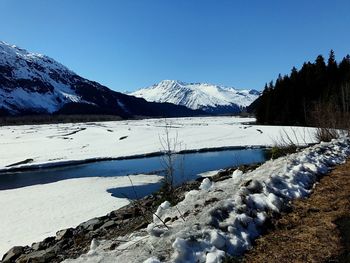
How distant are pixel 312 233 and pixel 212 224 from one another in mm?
1378

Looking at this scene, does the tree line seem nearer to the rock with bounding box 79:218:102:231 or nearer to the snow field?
the snow field

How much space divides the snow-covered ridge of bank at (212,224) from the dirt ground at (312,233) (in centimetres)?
21

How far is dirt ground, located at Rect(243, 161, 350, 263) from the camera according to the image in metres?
4.96

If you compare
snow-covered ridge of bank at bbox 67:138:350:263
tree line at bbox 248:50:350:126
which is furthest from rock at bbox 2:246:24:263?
tree line at bbox 248:50:350:126

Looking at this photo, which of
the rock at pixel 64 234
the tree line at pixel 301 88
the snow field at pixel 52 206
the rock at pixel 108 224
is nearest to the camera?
the rock at pixel 108 224

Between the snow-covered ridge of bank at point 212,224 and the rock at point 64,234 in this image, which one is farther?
the rock at point 64,234

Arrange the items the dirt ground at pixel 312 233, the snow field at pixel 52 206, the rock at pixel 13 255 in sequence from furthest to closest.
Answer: the snow field at pixel 52 206 → the rock at pixel 13 255 → the dirt ground at pixel 312 233

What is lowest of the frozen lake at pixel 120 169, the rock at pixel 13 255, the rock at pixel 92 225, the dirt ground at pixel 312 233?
the frozen lake at pixel 120 169

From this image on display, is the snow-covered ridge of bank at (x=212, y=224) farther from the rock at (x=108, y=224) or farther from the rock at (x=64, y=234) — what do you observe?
the rock at (x=64, y=234)

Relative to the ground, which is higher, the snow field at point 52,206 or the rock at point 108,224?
the rock at point 108,224

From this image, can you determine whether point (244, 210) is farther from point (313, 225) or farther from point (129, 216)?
point (129, 216)

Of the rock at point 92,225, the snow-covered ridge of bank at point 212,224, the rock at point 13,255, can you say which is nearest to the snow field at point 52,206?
the rock at point 13,255

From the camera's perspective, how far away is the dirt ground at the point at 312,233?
496 cm

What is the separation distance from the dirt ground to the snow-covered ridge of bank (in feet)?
0.69
